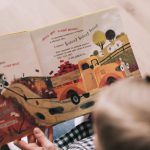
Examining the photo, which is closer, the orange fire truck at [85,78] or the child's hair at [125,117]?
the child's hair at [125,117]

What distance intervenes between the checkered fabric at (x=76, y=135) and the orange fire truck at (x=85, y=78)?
56 mm

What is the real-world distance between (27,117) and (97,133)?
35 cm

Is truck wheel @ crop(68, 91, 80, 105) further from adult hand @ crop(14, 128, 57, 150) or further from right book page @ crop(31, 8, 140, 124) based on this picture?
adult hand @ crop(14, 128, 57, 150)

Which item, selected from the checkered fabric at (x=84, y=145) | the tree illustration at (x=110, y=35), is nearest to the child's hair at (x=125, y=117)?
the checkered fabric at (x=84, y=145)

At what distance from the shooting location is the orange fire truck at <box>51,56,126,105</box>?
80 centimetres

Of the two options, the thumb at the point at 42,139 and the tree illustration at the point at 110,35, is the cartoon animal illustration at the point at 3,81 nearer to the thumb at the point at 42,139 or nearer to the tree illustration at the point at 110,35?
the thumb at the point at 42,139

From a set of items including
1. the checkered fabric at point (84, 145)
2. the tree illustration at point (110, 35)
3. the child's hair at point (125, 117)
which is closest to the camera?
the child's hair at point (125, 117)

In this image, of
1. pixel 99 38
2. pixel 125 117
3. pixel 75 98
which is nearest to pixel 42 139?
pixel 75 98

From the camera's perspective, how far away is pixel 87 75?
2.68ft

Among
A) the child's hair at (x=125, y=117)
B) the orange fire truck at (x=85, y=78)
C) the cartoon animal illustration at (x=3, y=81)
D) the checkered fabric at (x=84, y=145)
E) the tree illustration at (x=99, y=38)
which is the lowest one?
the checkered fabric at (x=84, y=145)

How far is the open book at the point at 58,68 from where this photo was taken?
0.77 meters

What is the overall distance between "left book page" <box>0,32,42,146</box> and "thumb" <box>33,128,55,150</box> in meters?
0.02

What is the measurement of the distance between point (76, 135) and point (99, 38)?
0.23m

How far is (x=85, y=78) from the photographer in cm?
81
